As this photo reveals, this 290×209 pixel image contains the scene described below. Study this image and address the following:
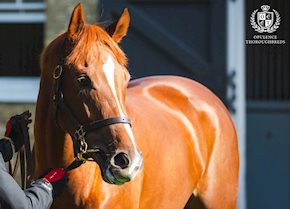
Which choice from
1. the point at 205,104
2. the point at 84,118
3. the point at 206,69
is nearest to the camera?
the point at 84,118

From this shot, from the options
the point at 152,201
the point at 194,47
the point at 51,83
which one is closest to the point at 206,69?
the point at 194,47

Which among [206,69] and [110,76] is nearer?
→ [110,76]

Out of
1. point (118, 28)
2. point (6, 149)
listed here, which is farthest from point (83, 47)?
point (6, 149)

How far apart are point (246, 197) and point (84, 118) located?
12.2 feet

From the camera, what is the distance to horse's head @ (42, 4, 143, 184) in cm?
338

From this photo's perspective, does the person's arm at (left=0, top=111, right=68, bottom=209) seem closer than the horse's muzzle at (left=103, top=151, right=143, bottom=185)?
Yes

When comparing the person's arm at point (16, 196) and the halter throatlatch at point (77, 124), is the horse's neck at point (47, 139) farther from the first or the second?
the person's arm at point (16, 196)

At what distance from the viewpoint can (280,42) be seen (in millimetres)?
6875

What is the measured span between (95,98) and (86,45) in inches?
9.9

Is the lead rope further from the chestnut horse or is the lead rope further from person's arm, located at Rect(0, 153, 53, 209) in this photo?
person's arm, located at Rect(0, 153, 53, 209)

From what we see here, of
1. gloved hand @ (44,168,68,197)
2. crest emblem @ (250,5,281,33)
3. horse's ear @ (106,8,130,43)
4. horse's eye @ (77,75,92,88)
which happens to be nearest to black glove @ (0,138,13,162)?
gloved hand @ (44,168,68,197)

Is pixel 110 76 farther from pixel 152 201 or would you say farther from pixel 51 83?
pixel 152 201

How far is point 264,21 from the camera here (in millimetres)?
6789

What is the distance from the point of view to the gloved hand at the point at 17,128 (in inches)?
147
